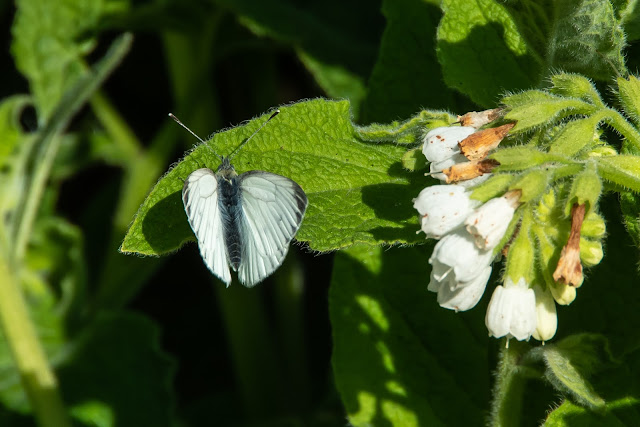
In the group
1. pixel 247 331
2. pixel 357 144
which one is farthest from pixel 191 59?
pixel 357 144

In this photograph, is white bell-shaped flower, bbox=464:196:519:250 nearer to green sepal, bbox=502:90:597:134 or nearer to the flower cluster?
the flower cluster

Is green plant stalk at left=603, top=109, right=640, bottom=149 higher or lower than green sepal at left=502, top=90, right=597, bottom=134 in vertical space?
lower

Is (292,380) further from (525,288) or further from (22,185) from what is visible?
(525,288)

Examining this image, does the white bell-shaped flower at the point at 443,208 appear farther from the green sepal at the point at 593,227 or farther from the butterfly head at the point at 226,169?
the butterfly head at the point at 226,169

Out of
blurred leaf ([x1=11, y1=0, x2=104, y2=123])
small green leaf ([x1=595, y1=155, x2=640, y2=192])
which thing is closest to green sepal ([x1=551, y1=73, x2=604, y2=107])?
small green leaf ([x1=595, y1=155, x2=640, y2=192])

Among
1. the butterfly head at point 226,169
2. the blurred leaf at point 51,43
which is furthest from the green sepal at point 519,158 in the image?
the blurred leaf at point 51,43

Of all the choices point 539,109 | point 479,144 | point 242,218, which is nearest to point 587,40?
point 539,109
